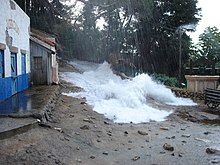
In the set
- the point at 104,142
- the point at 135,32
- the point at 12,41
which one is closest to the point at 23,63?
the point at 12,41

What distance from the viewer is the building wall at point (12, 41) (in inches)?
398

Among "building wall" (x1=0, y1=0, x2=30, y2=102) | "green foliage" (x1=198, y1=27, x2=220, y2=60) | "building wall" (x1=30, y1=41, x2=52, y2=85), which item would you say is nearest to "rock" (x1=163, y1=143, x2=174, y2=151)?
"building wall" (x1=0, y1=0, x2=30, y2=102)

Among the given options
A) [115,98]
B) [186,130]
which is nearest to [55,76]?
[115,98]

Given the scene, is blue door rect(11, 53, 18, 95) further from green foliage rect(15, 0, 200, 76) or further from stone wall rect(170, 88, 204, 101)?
green foliage rect(15, 0, 200, 76)

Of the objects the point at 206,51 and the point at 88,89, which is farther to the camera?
the point at 206,51

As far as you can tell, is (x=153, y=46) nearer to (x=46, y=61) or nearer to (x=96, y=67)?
(x=96, y=67)

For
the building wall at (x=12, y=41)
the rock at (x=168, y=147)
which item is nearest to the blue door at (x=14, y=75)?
the building wall at (x=12, y=41)

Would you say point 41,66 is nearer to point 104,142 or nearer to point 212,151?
point 104,142

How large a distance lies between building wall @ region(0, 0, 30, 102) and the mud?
2065 mm

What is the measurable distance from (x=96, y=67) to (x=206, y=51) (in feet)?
37.0

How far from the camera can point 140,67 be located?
29656 mm

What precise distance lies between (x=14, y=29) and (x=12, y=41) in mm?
680

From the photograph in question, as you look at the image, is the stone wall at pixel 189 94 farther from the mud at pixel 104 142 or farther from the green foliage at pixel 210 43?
the green foliage at pixel 210 43

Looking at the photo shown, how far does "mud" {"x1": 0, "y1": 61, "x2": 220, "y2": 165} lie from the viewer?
5824 millimetres
